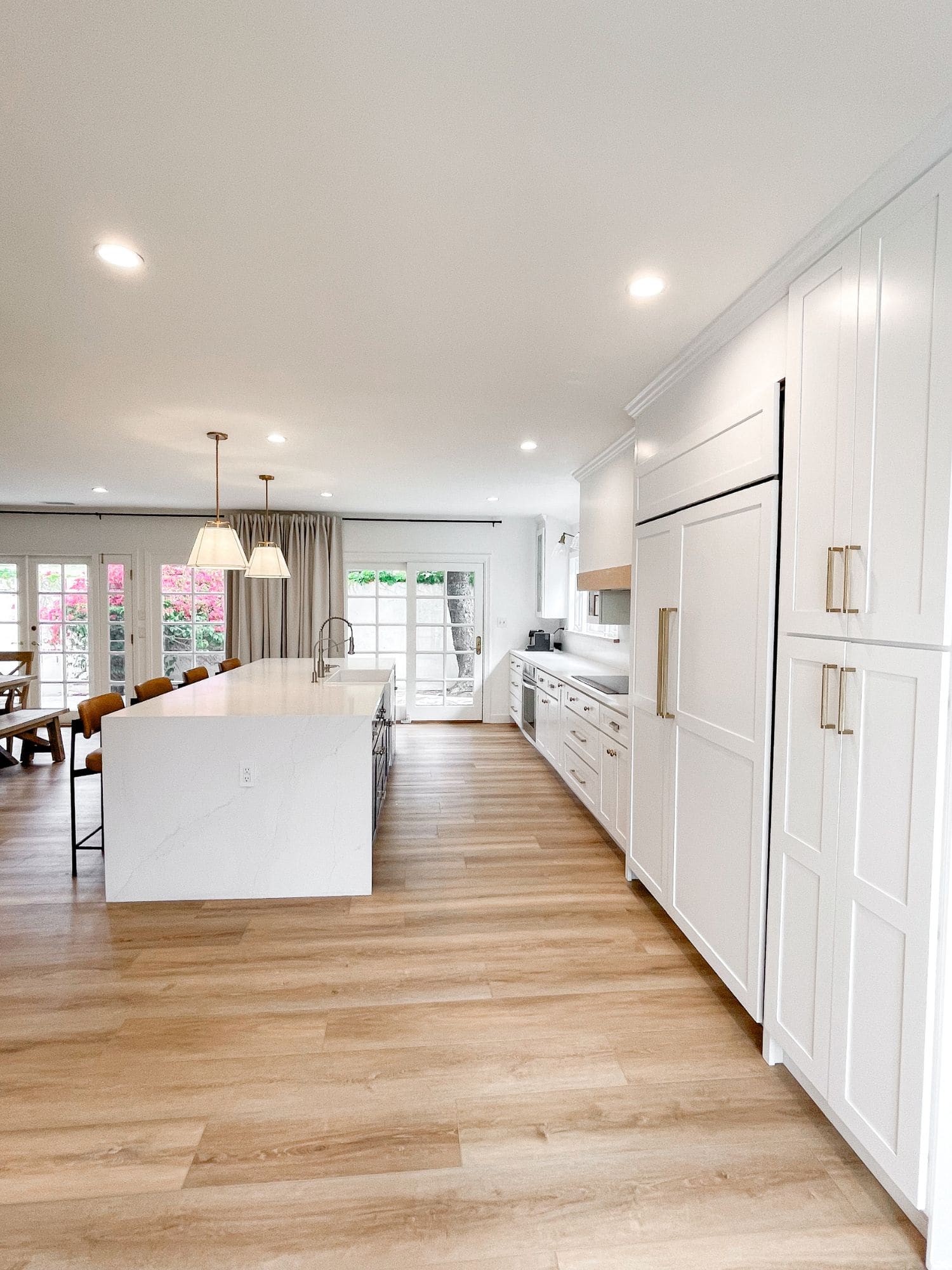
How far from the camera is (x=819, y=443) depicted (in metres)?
1.64

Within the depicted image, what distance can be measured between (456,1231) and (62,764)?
17.7ft

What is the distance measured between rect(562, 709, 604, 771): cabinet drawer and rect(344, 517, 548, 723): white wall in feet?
8.87

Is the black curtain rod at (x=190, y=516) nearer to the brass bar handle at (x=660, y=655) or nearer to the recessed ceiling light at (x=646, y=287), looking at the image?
the brass bar handle at (x=660, y=655)

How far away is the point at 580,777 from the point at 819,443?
2.93 m

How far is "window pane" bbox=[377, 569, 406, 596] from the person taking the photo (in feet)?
23.5

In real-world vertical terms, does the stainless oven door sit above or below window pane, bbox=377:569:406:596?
below

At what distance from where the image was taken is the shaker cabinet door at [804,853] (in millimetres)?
1575

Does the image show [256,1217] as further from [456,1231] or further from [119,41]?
[119,41]

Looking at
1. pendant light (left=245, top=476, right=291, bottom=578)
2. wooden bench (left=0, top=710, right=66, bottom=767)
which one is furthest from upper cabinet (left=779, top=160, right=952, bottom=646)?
wooden bench (left=0, top=710, right=66, bottom=767)

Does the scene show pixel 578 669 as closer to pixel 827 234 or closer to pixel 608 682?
pixel 608 682

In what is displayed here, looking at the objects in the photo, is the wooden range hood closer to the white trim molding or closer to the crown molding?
the white trim molding

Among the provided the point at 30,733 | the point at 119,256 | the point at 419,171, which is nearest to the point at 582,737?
the point at 419,171

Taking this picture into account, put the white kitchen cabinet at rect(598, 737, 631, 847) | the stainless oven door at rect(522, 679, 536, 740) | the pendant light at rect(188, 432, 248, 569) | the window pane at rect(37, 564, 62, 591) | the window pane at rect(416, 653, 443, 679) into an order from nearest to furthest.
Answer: the white kitchen cabinet at rect(598, 737, 631, 847) → the pendant light at rect(188, 432, 248, 569) → the stainless oven door at rect(522, 679, 536, 740) → the window pane at rect(37, 564, 62, 591) → the window pane at rect(416, 653, 443, 679)

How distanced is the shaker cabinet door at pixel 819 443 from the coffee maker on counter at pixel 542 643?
5168 millimetres
